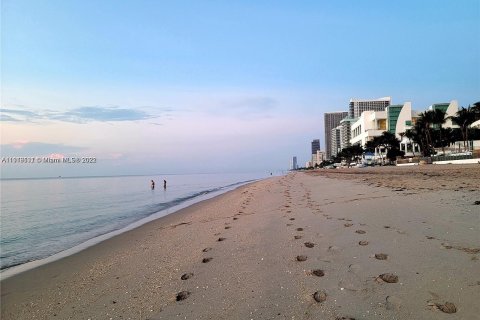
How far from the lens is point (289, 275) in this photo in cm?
485

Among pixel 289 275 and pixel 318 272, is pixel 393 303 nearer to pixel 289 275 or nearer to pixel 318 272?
pixel 318 272

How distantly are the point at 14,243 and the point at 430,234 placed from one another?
13.7 metres

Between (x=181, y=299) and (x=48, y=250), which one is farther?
(x=48, y=250)

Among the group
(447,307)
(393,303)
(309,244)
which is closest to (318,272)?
(393,303)

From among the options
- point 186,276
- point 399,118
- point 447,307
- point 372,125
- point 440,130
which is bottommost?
point 186,276

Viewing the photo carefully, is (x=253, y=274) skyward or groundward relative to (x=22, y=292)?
skyward

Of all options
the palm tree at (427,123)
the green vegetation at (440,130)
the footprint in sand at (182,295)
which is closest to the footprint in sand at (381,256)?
the footprint in sand at (182,295)

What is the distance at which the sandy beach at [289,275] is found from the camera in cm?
378

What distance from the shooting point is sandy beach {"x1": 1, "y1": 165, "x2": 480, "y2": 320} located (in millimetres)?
3781

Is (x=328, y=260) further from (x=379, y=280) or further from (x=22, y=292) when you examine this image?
(x=22, y=292)

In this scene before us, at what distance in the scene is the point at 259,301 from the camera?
4.11 metres

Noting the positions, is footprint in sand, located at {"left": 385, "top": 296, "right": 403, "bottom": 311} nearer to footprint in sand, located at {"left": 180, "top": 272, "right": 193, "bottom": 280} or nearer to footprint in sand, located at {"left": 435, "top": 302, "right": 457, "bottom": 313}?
footprint in sand, located at {"left": 435, "top": 302, "right": 457, "bottom": 313}

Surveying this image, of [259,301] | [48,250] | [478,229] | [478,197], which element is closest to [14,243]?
[48,250]

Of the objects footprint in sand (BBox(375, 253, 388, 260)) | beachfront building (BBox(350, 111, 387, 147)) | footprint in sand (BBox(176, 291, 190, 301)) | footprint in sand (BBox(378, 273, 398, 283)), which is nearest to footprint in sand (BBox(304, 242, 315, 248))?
footprint in sand (BBox(375, 253, 388, 260))
